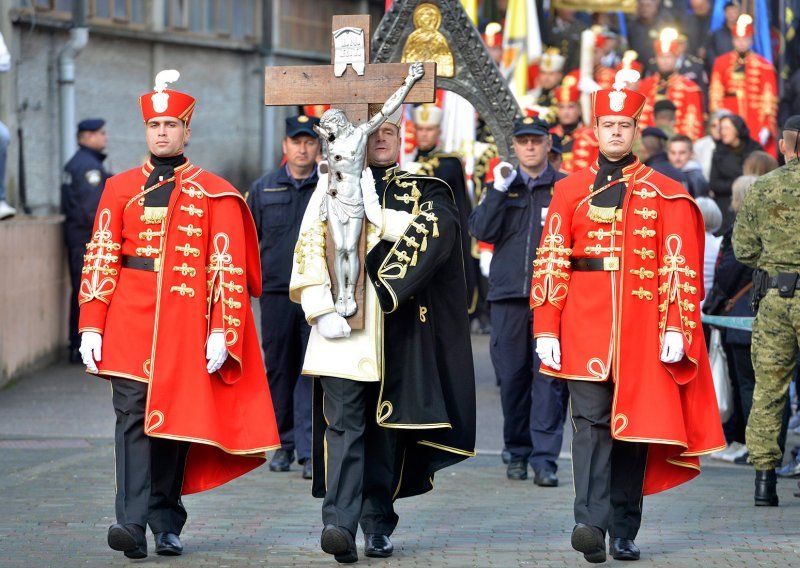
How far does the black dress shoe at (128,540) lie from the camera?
7.61 metres

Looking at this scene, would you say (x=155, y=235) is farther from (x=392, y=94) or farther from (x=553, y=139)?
(x=553, y=139)

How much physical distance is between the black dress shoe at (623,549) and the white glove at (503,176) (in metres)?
A: 2.87

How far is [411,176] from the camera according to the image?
8.01 m

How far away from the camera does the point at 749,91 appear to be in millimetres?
20828

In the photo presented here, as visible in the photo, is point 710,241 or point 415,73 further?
point 710,241

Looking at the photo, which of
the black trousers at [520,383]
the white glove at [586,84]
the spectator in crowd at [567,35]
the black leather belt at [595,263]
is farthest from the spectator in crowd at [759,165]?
the spectator in crowd at [567,35]

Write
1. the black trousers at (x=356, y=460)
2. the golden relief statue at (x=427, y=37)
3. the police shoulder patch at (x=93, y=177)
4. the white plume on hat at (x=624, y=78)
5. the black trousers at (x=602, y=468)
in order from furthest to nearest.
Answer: the police shoulder patch at (x=93, y=177) < the golden relief statue at (x=427, y=37) < the white plume on hat at (x=624, y=78) < the black trousers at (x=602, y=468) < the black trousers at (x=356, y=460)

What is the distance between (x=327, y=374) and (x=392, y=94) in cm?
124

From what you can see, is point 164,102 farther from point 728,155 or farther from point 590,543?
point 728,155

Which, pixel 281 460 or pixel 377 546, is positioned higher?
pixel 377 546

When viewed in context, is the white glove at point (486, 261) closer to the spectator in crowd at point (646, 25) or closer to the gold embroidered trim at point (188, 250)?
the gold embroidered trim at point (188, 250)

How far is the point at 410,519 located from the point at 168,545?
153cm

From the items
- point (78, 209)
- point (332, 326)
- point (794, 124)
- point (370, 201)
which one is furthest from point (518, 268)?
point (78, 209)

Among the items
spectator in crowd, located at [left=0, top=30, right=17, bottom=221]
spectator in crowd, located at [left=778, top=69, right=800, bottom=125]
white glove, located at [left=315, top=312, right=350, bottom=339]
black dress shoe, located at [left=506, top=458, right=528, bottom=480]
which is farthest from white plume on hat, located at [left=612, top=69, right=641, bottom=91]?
spectator in crowd, located at [left=778, top=69, right=800, bottom=125]
